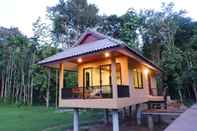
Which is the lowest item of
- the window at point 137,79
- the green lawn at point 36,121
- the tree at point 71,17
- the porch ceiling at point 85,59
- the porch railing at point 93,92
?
the green lawn at point 36,121

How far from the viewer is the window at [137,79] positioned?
542 inches

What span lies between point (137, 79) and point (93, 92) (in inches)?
165

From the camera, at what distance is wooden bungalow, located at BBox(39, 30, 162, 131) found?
10.0 m

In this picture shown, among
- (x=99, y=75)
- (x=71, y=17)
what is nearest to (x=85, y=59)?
(x=99, y=75)

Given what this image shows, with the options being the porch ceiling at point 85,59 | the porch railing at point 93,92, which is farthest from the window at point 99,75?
the porch railing at point 93,92

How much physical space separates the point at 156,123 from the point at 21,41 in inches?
904

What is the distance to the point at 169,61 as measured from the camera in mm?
23500

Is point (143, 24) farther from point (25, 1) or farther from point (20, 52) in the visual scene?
point (20, 52)

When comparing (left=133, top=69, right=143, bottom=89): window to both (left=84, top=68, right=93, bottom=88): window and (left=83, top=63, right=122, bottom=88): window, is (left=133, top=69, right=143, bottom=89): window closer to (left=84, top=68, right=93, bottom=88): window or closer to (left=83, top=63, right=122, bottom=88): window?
(left=83, top=63, right=122, bottom=88): window

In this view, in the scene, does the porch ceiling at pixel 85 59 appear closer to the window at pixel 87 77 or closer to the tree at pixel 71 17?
the window at pixel 87 77

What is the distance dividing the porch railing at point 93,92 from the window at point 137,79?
2739 mm

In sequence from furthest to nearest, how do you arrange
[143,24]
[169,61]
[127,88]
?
1. [143,24]
2. [169,61]
3. [127,88]

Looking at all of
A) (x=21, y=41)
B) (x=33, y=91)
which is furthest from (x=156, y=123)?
(x=21, y=41)

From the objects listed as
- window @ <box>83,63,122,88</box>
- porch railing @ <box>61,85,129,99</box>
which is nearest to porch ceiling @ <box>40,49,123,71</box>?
window @ <box>83,63,122,88</box>
